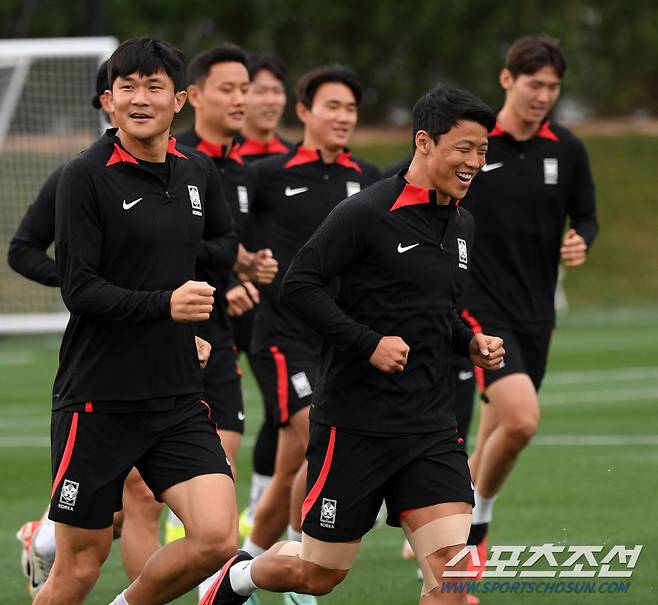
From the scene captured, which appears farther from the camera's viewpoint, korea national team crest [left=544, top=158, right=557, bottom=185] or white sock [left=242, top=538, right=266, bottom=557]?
korea national team crest [left=544, top=158, right=557, bottom=185]

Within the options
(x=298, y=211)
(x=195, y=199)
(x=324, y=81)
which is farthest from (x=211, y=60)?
(x=195, y=199)

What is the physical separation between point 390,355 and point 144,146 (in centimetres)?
128

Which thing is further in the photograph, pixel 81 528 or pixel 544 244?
pixel 544 244

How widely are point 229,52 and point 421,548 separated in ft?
12.0

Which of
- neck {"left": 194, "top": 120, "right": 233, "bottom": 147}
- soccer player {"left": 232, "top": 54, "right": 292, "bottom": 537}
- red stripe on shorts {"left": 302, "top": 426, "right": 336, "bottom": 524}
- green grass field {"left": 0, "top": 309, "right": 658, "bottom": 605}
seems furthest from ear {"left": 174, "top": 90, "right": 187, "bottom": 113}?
soccer player {"left": 232, "top": 54, "right": 292, "bottom": 537}

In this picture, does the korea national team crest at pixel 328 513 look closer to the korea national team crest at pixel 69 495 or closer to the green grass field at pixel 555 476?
the korea national team crest at pixel 69 495

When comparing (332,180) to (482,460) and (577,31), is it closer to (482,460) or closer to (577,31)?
(482,460)

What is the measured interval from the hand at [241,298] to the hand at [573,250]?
1665mm

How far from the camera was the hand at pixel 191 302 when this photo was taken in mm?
5855

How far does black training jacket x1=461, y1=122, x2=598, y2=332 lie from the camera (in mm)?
8750

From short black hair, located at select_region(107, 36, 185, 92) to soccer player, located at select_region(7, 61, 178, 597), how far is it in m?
0.42

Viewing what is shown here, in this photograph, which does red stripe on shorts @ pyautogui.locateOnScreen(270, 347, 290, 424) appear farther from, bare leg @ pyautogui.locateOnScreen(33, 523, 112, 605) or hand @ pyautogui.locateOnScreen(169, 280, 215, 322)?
hand @ pyautogui.locateOnScreen(169, 280, 215, 322)

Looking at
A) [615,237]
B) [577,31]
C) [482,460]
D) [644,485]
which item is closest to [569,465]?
[644,485]

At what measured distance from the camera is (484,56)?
37.2m
